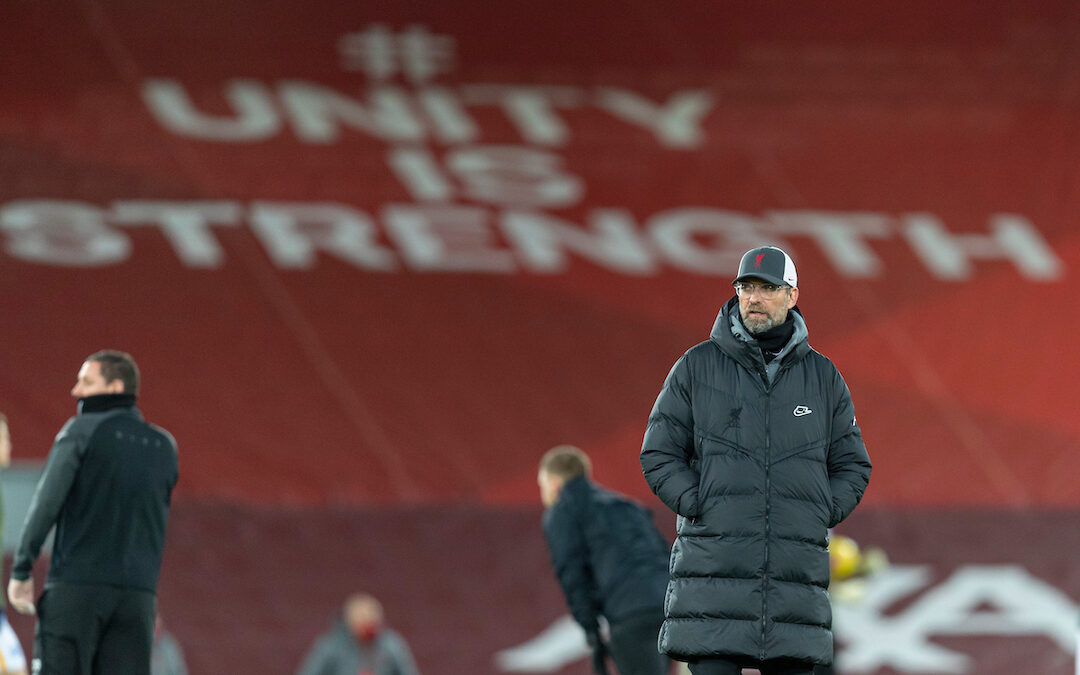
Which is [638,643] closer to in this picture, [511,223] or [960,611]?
[960,611]

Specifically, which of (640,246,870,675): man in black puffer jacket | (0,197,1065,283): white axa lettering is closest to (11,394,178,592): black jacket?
(640,246,870,675): man in black puffer jacket

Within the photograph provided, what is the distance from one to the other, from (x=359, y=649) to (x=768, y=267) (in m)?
7.93

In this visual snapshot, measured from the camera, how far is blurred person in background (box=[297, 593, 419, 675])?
37.2 ft

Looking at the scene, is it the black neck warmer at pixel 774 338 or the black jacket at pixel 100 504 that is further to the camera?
the black jacket at pixel 100 504

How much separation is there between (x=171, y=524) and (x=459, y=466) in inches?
94.9

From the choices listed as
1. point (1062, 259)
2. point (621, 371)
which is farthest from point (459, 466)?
point (1062, 259)

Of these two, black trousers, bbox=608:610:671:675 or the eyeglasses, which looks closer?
the eyeglasses

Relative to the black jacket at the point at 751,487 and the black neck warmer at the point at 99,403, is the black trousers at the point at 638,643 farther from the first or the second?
the black neck warmer at the point at 99,403

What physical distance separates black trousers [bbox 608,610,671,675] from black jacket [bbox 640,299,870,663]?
2115 mm

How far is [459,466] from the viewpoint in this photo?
1267cm

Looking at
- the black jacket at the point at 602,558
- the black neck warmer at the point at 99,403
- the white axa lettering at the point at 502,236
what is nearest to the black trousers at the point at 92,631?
the black neck warmer at the point at 99,403

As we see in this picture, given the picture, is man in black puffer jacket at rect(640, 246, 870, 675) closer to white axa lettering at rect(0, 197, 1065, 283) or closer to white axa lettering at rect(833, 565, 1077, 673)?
white axa lettering at rect(833, 565, 1077, 673)

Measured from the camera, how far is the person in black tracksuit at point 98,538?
18.7ft

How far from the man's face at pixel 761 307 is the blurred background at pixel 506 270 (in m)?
7.84
